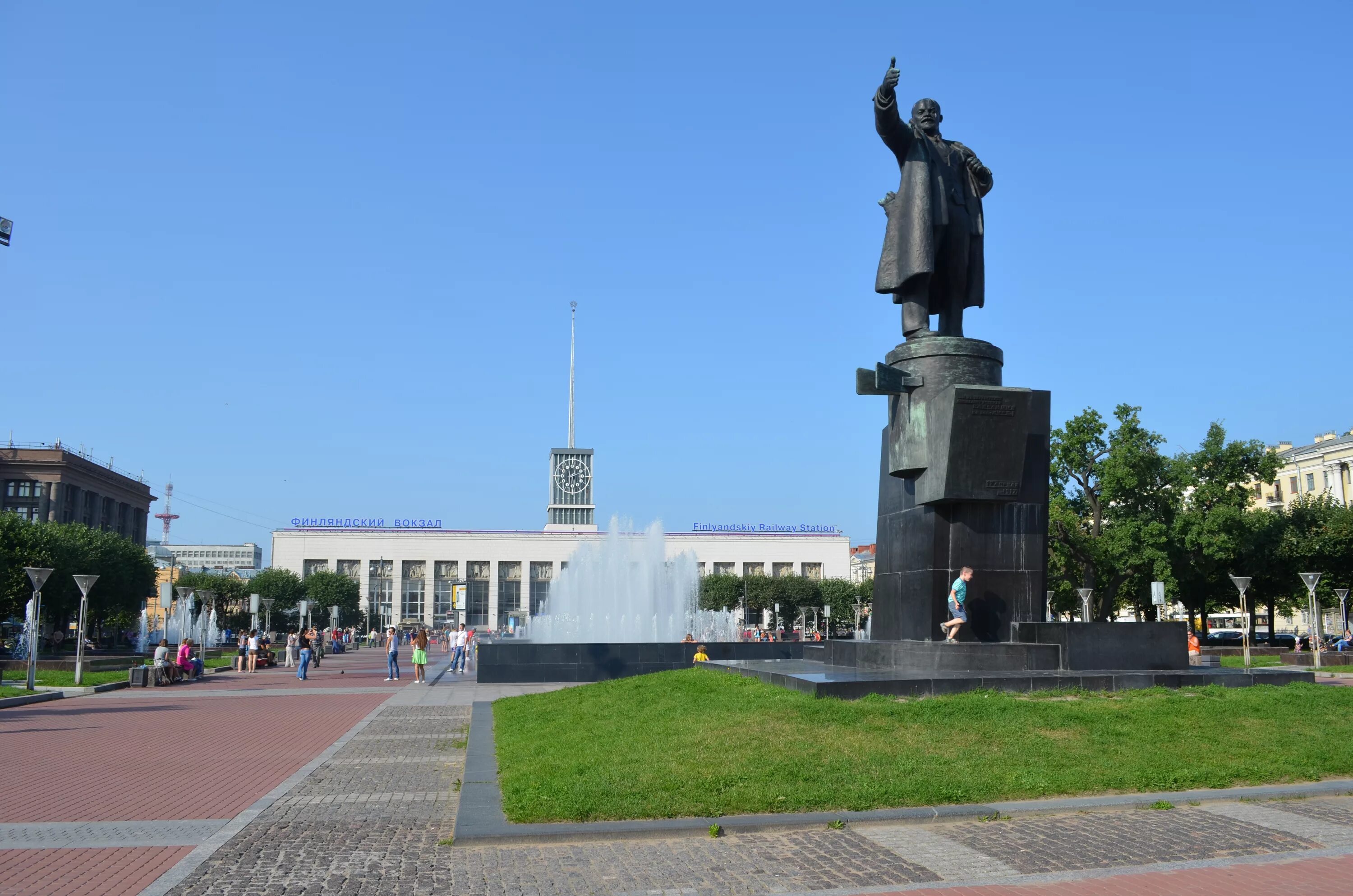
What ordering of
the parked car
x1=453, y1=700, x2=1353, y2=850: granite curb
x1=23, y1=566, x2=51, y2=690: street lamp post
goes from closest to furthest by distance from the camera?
x1=453, y1=700, x2=1353, y2=850: granite curb → x1=23, y1=566, x2=51, y2=690: street lamp post → the parked car

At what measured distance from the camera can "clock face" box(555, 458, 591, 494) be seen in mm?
123312

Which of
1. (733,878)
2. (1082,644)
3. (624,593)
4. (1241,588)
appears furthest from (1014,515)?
(624,593)

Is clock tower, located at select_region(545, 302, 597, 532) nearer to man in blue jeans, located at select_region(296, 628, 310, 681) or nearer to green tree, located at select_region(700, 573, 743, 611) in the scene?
green tree, located at select_region(700, 573, 743, 611)

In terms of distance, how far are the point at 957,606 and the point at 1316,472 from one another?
75662 mm

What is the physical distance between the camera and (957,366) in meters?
14.3

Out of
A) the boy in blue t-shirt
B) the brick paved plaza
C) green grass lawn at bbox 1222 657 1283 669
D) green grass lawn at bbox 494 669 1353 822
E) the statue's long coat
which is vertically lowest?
green grass lawn at bbox 1222 657 1283 669

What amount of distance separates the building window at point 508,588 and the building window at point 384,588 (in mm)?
11978

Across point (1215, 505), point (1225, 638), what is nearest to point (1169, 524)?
point (1215, 505)

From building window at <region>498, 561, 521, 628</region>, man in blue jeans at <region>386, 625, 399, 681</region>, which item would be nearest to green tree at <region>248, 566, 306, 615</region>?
building window at <region>498, 561, 521, 628</region>

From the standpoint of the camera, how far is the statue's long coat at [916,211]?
1510 centimetres

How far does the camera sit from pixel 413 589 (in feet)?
405

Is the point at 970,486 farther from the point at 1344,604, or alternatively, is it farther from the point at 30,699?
the point at 1344,604

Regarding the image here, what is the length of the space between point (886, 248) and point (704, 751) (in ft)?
28.0

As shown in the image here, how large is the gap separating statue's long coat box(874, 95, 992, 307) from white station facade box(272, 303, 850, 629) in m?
106
